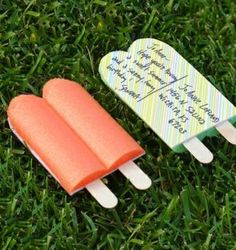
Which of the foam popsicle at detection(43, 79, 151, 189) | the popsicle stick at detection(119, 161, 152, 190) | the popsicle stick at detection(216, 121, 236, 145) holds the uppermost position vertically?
the foam popsicle at detection(43, 79, 151, 189)

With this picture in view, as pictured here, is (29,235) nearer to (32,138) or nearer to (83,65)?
(32,138)

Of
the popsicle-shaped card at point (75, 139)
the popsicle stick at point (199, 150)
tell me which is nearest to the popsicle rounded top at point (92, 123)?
the popsicle-shaped card at point (75, 139)

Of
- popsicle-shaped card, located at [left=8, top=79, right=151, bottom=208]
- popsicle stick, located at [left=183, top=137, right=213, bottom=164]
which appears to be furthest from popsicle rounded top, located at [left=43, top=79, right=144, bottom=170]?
popsicle stick, located at [left=183, top=137, right=213, bottom=164]

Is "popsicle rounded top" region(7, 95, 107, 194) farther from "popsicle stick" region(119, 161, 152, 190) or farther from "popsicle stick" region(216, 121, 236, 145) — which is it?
"popsicle stick" region(216, 121, 236, 145)

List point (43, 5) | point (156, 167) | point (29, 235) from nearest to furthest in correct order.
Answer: point (29, 235) < point (156, 167) < point (43, 5)

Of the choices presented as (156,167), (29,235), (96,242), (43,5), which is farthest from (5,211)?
(43,5)

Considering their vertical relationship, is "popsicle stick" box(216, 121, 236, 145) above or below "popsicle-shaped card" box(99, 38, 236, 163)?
below

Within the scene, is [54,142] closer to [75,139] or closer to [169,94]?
[75,139]

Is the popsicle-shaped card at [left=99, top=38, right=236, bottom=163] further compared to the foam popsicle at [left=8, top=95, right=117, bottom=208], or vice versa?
the popsicle-shaped card at [left=99, top=38, right=236, bottom=163]
